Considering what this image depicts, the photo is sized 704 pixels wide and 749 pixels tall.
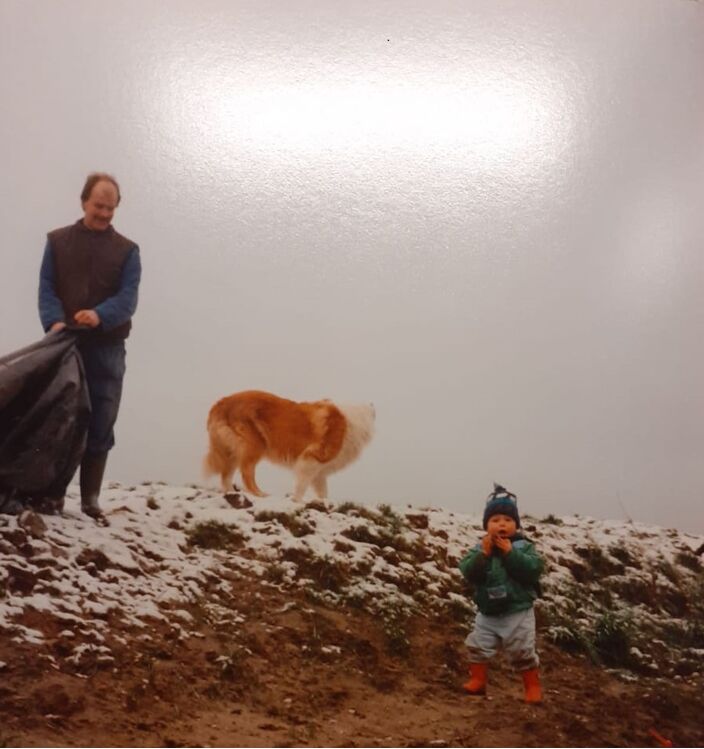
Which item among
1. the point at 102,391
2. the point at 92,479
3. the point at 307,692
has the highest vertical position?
the point at 102,391

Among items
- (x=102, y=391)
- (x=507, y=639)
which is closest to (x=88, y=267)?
(x=102, y=391)

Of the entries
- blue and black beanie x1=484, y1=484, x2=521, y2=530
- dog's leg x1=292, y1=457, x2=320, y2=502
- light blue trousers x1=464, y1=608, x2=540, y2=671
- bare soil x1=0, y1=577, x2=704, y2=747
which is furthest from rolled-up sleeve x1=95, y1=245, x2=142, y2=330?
light blue trousers x1=464, y1=608, x2=540, y2=671

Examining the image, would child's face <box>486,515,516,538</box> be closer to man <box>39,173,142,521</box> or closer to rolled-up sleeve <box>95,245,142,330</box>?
man <box>39,173,142,521</box>

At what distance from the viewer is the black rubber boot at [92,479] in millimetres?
3330

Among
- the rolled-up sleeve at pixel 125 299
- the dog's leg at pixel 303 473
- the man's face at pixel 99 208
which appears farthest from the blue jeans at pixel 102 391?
the dog's leg at pixel 303 473

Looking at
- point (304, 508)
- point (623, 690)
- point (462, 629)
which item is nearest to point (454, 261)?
point (304, 508)

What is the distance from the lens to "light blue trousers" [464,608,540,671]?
3.09 m

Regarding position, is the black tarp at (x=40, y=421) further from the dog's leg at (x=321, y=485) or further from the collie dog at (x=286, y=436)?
the dog's leg at (x=321, y=485)

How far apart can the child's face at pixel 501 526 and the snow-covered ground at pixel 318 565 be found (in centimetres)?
13

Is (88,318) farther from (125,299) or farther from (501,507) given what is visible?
(501,507)

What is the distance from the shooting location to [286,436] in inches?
141

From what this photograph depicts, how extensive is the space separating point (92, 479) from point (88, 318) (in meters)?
0.62

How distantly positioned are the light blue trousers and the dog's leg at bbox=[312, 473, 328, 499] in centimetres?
79

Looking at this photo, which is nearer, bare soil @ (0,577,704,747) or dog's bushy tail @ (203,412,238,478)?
bare soil @ (0,577,704,747)
